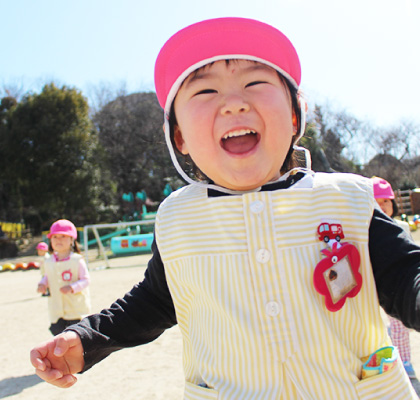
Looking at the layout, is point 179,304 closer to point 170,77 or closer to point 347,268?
point 347,268

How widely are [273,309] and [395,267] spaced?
37cm

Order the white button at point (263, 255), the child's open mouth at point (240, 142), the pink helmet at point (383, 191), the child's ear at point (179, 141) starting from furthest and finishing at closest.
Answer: the pink helmet at point (383, 191) < the child's ear at point (179, 141) < the child's open mouth at point (240, 142) < the white button at point (263, 255)

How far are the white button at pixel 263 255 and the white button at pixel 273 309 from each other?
0.38 ft

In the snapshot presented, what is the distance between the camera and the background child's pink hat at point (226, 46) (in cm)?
142

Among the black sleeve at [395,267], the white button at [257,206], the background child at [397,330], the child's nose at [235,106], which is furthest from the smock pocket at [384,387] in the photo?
the background child at [397,330]

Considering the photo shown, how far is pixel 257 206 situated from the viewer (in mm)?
1330

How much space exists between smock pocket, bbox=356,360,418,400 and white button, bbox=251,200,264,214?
53 centimetres

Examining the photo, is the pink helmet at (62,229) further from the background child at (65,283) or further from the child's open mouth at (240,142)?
the child's open mouth at (240,142)

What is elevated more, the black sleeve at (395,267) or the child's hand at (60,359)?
the black sleeve at (395,267)

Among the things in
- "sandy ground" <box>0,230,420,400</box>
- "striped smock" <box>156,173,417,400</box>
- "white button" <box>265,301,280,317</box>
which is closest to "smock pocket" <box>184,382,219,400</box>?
"striped smock" <box>156,173,417,400</box>

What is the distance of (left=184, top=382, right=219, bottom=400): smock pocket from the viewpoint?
121 centimetres

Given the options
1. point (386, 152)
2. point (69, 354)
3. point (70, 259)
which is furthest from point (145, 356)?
point (386, 152)

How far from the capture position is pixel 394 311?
4.16ft

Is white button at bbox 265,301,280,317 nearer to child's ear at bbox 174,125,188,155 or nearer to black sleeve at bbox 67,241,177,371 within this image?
black sleeve at bbox 67,241,177,371
